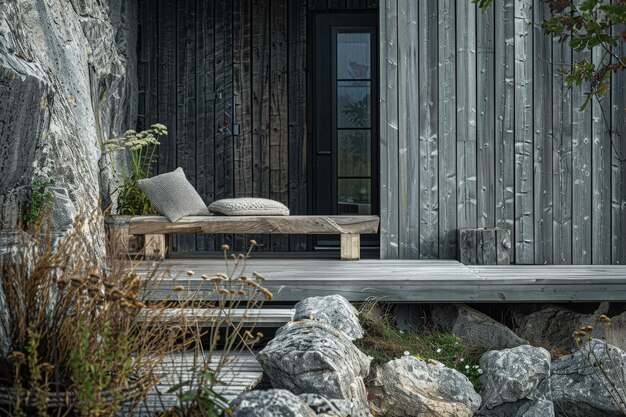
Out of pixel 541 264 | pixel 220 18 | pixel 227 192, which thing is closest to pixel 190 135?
pixel 227 192

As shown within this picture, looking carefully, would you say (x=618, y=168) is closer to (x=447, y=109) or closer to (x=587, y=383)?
(x=447, y=109)

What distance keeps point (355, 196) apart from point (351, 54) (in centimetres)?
137

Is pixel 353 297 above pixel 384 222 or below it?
below

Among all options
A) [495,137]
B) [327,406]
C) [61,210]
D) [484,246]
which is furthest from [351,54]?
[327,406]

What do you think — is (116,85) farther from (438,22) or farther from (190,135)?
(438,22)

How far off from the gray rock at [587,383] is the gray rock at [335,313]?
104 cm

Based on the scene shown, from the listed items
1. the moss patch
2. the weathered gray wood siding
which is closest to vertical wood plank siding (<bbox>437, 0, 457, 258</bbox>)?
the weathered gray wood siding

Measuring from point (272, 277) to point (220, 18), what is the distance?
12.7 ft

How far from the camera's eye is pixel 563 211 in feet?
20.2

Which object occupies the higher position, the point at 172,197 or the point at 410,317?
the point at 172,197

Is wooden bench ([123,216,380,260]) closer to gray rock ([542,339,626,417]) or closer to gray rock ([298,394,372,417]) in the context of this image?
gray rock ([542,339,626,417])

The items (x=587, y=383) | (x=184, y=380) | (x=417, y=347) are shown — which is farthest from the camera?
(x=417, y=347)

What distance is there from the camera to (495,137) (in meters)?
6.15

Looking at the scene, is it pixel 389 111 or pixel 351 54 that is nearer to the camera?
pixel 389 111
